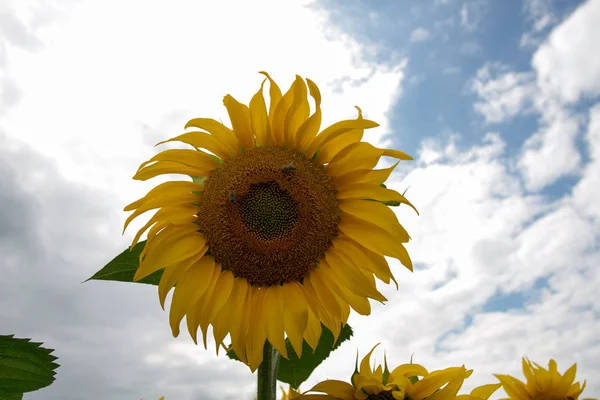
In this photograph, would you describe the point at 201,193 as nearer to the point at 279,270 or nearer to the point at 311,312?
the point at 279,270

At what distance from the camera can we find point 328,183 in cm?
326

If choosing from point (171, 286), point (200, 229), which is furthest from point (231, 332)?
point (200, 229)

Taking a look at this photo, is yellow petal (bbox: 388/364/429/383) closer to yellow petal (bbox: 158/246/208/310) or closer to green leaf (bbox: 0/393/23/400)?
yellow petal (bbox: 158/246/208/310)

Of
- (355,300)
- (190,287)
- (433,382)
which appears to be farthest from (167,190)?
(433,382)

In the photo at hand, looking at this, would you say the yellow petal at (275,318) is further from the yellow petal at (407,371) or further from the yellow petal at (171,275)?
the yellow petal at (407,371)

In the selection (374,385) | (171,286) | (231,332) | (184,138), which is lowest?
(374,385)

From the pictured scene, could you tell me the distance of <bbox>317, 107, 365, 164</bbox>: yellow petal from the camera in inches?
124

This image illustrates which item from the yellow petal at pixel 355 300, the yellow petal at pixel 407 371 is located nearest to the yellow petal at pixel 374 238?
the yellow petal at pixel 355 300

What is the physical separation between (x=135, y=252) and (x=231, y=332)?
77cm

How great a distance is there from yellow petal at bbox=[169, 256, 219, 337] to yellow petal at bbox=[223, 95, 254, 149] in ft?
2.45

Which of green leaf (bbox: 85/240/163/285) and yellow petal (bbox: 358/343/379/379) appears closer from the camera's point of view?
green leaf (bbox: 85/240/163/285)

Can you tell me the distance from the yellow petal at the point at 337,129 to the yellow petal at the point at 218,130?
47 centimetres

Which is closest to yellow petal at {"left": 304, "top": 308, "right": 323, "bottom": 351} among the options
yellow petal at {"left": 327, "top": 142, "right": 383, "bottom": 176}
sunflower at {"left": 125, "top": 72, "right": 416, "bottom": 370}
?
sunflower at {"left": 125, "top": 72, "right": 416, "bottom": 370}

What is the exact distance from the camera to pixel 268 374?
3.04 meters
